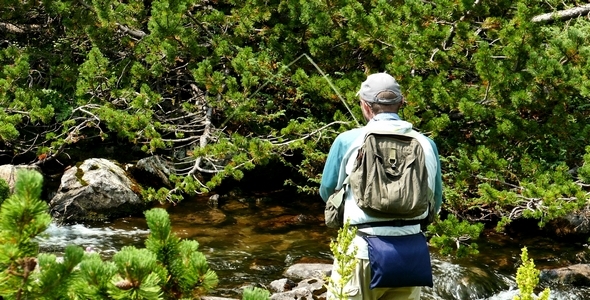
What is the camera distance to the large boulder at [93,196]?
905cm

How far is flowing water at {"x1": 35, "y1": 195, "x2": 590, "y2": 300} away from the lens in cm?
726

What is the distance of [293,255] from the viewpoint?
26.9 feet

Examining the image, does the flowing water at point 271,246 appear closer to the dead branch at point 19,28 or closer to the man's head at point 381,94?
the man's head at point 381,94

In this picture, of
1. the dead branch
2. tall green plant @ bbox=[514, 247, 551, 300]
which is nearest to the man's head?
tall green plant @ bbox=[514, 247, 551, 300]

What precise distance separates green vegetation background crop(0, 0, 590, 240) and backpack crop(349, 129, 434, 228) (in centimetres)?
266

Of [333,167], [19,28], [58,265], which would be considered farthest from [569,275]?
[19,28]

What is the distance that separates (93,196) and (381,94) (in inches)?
274

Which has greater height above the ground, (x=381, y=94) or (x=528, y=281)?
(x=381, y=94)

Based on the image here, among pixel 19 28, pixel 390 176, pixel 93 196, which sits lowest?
pixel 93 196

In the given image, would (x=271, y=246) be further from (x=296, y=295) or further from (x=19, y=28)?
(x=19, y=28)

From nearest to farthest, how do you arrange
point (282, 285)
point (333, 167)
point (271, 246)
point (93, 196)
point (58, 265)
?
1. point (58, 265)
2. point (333, 167)
3. point (282, 285)
4. point (271, 246)
5. point (93, 196)

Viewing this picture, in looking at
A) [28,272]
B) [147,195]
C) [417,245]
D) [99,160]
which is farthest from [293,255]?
[28,272]

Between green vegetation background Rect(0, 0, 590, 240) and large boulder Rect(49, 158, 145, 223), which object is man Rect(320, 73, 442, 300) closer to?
green vegetation background Rect(0, 0, 590, 240)

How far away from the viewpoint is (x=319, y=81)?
8.32 m
